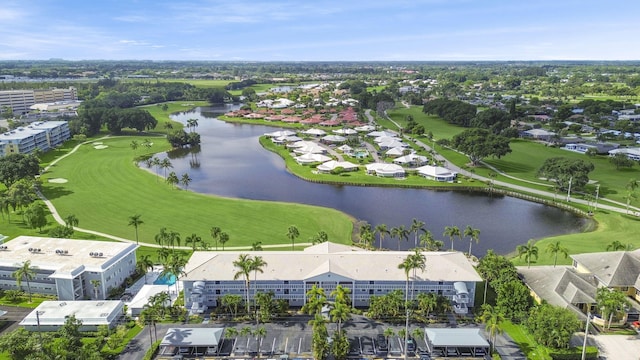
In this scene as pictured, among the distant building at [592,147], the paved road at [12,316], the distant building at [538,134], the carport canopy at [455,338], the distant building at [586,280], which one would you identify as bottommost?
the paved road at [12,316]

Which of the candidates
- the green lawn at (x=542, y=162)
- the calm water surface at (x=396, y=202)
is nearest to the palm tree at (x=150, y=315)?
the calm water surface at (x=396, y=202)

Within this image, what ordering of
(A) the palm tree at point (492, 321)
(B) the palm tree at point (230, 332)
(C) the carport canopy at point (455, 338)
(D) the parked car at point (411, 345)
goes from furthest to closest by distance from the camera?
(B) the palm tree at point (230, 332)
(D) the parked car at point (411, 345)
(C) the carport canopy at point (455, 338)
(A) the palm tree at point (492, 321)

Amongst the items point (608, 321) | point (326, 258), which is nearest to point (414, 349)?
point (326, 258)

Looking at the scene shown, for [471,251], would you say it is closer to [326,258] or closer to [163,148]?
[326,258]

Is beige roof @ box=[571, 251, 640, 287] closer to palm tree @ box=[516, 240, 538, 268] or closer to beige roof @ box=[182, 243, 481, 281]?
palm tree @ box=[516, 240, 538, 268]

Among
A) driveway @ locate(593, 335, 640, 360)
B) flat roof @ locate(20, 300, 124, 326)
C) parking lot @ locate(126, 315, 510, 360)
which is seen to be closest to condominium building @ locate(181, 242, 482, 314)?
parking lot @ locate(126, 315, 510, 360)

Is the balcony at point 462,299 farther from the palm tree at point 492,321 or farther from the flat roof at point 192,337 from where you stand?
the flat roof at point 192,337
